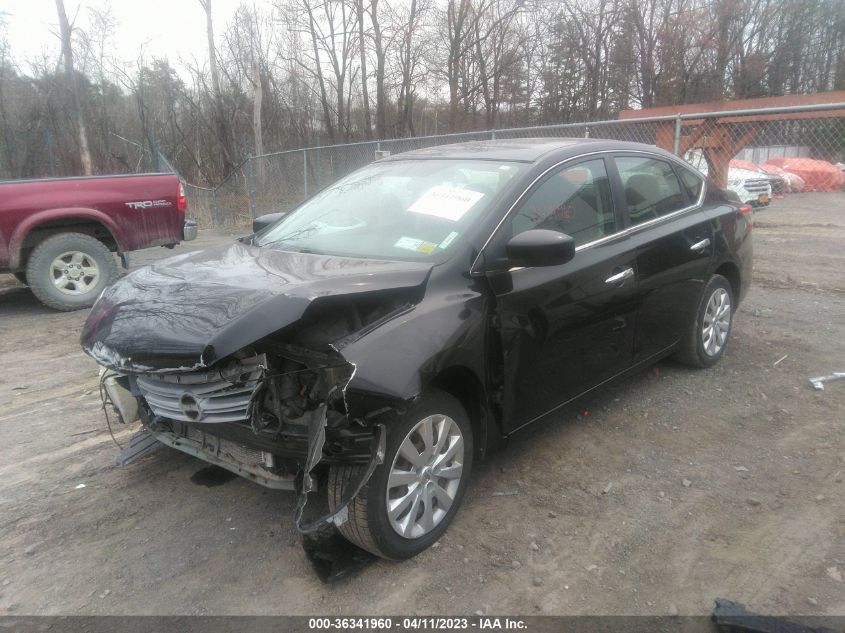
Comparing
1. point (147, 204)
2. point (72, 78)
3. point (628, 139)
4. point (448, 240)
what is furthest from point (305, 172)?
point (448, 240)

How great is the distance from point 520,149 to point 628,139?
7.40 metres

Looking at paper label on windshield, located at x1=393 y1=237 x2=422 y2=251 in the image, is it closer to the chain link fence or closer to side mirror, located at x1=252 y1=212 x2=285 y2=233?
side mirror, located at x1=252 y1=212 x2=285 y2=233

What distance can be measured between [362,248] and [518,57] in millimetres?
26263

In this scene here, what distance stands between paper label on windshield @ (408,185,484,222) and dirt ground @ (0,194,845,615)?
121 cm

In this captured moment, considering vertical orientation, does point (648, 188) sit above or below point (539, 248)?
above

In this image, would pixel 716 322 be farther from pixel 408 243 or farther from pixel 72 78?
pixel 72 78

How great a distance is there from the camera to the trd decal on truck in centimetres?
741

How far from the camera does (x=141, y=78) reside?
950 inches

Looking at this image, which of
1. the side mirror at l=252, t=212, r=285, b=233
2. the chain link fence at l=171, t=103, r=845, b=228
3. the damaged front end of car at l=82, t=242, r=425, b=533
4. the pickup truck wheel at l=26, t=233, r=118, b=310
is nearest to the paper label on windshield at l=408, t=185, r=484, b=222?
the damaged front end of car at l=82, t=242, r=425, b=533

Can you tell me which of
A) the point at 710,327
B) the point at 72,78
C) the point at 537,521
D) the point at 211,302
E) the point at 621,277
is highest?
the point at 72,78

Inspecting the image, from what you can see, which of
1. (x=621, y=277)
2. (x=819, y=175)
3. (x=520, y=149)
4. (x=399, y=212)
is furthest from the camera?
(x=819, y=175)

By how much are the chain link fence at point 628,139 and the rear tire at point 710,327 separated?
369 cm

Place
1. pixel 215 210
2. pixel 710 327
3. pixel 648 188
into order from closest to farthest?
pixel 648 188 → pixel 710 327 → pixel 215 210

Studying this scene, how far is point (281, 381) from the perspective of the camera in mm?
2568
